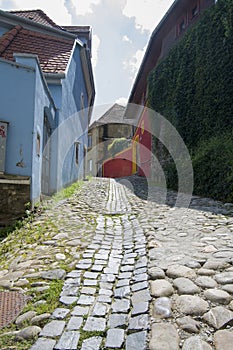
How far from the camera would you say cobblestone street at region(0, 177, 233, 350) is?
1646mm

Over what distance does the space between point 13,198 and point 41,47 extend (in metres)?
5.36

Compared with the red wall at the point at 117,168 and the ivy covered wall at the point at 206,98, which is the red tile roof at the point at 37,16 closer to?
the ivy covered wall at the point at 206,98

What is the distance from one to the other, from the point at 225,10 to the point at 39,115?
6.07 m

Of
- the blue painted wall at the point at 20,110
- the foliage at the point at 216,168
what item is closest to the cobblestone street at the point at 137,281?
the blue painted wall at the point at 20,110

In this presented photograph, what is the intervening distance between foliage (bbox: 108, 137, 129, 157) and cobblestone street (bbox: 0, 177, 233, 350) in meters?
19.1

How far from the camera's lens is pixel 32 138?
16.3 ft

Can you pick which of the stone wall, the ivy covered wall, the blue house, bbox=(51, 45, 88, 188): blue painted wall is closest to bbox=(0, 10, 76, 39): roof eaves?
the blue house

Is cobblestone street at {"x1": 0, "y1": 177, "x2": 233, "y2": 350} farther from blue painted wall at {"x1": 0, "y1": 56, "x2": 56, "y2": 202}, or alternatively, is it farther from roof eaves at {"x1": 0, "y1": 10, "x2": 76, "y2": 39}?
roof eaves at {"x1": 0, "y1": 10, "x2": 76, "y2": 39}

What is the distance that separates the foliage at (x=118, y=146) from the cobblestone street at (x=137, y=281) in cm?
1909

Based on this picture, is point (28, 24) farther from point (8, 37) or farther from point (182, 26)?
point (182, 26)

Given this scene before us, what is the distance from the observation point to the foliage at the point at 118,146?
925 inches

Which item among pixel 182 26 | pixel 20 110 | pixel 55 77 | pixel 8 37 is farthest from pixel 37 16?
pixel 20 110

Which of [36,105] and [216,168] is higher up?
[36,105]

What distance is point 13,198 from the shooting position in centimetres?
493
